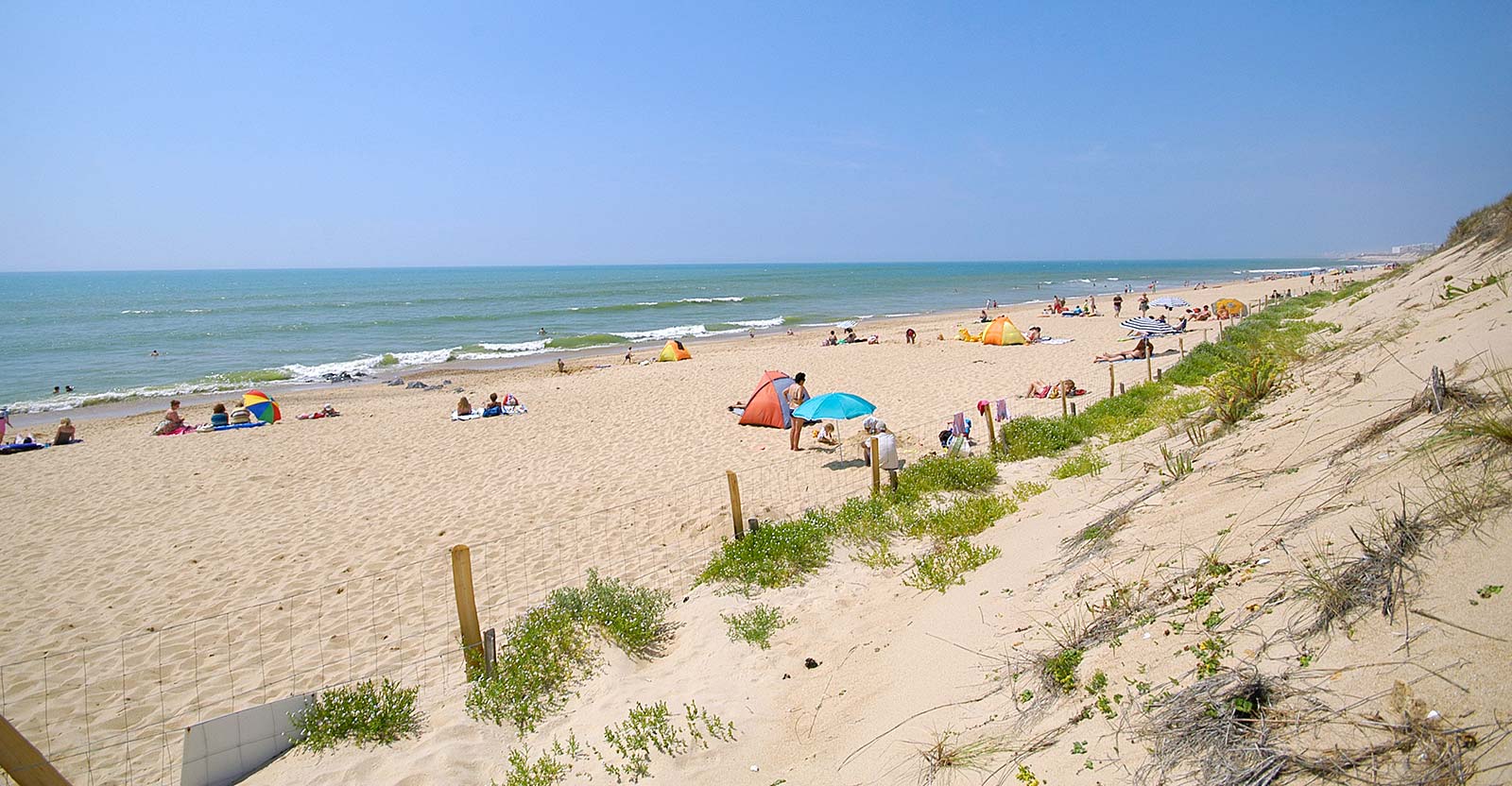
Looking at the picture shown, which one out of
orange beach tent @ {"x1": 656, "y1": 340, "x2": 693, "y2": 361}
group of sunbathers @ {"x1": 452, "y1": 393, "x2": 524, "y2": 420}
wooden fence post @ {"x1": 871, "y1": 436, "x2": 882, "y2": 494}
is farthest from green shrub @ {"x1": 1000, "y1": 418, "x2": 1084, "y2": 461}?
orange beach tent @ {"x1": 656, "y1": 340, "x2": 693, "y2": 361}

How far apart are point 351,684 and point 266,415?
16.1 m

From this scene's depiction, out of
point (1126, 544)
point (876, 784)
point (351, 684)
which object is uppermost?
point (1126, 544)

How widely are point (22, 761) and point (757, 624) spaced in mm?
4597

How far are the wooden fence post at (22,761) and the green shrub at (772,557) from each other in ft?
16.0

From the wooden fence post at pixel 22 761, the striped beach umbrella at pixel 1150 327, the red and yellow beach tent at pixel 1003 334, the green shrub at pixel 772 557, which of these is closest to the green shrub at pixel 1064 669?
the green shrub at pixel 772 557

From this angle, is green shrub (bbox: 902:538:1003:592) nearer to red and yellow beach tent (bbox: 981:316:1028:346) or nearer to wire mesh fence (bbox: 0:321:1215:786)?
wire mesh fence (bbox: 0:321:1215:786)

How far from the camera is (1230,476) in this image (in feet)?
18.2

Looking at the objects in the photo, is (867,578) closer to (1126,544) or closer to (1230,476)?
(1126,544)

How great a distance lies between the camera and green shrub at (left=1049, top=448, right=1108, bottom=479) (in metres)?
8.38

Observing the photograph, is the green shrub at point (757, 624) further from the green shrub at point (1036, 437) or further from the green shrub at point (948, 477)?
the green shrub at point (1036, 437)

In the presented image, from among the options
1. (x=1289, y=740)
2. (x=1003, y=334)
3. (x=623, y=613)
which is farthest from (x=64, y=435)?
(x=1003, y=334)

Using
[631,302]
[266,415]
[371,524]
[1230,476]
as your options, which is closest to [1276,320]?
[1230,476]

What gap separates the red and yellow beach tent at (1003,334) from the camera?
26.5 m

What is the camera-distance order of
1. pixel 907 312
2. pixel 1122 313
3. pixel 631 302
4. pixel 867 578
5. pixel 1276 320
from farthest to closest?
pixel 631 302 → pixel 907 312 → pixel 1122 313 → pixel 1276 320 → pixel 867 578
